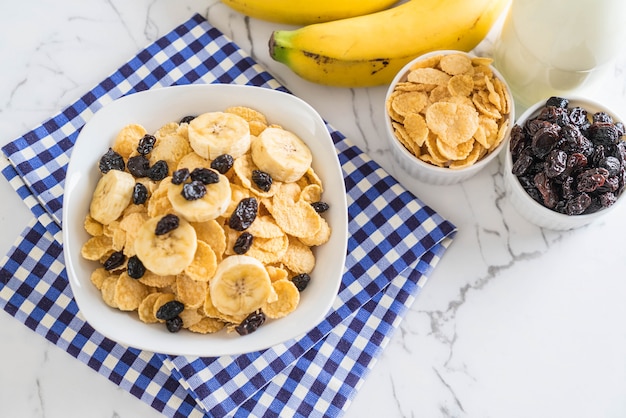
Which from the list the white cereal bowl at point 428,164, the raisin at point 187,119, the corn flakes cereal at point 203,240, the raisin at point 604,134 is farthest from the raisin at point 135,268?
the raisin at point 604,134

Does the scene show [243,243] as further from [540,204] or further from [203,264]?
[540,204]

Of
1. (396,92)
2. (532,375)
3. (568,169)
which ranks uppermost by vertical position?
(396,92)

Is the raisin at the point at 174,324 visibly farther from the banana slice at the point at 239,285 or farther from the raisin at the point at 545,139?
the raisin at the point at 545,139

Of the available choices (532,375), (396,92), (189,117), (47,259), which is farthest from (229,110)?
(532,375)

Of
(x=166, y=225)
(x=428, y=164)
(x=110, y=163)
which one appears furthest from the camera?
(x=428, y=164)

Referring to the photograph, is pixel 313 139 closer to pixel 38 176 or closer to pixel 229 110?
pixel 229 110

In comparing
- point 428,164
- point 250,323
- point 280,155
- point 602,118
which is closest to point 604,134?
point 602,118
